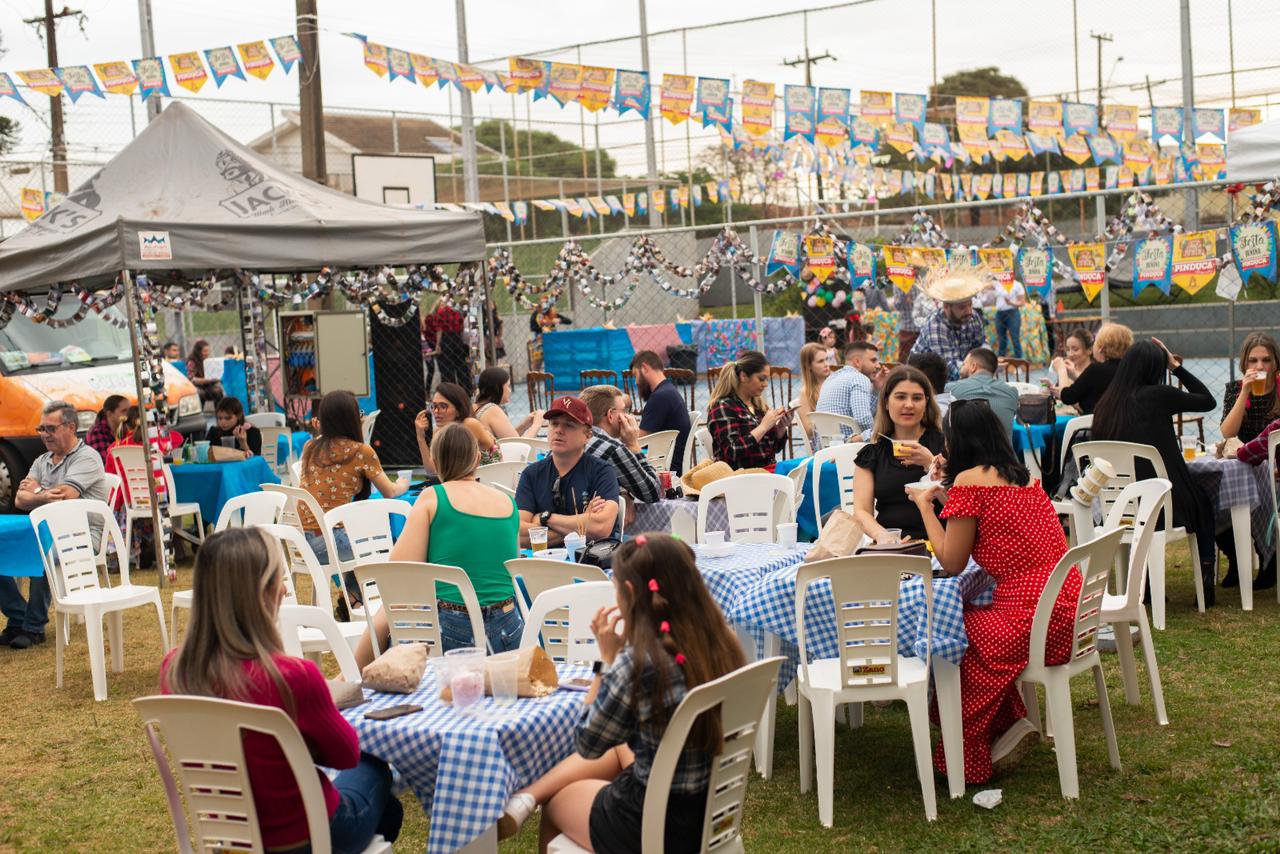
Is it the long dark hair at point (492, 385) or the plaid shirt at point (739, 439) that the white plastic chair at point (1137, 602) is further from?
the long dark hair at point (492, 385)

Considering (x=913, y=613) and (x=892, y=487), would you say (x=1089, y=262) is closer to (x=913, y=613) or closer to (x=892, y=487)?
(x=892, y=487)

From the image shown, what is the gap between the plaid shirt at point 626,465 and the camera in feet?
20.8

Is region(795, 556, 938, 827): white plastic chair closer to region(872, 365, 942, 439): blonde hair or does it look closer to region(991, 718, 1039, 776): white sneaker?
region(991, 718, 1039, 776): white sneaker

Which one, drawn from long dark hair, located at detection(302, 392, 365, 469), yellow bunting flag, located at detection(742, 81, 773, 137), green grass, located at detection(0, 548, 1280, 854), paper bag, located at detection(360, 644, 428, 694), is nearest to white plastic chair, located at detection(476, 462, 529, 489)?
long dark hair, located at detection(302, 392, 365, 469)

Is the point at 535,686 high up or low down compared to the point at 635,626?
down

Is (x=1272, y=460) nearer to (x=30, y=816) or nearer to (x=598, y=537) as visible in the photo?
(x=598, y=537)

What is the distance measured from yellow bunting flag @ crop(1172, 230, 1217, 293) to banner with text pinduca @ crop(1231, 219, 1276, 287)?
17cm

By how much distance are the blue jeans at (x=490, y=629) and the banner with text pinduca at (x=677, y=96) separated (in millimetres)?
10874

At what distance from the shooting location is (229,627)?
10.5ft

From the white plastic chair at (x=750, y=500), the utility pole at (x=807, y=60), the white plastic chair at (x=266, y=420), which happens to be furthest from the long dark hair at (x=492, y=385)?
the utility pole at (x=807, y=60)

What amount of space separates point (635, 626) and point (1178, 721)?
3.14 meters

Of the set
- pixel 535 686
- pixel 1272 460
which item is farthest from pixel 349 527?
pixel 1272 460

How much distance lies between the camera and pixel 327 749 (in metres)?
3.23

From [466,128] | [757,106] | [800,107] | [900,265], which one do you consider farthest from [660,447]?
[466,128]
